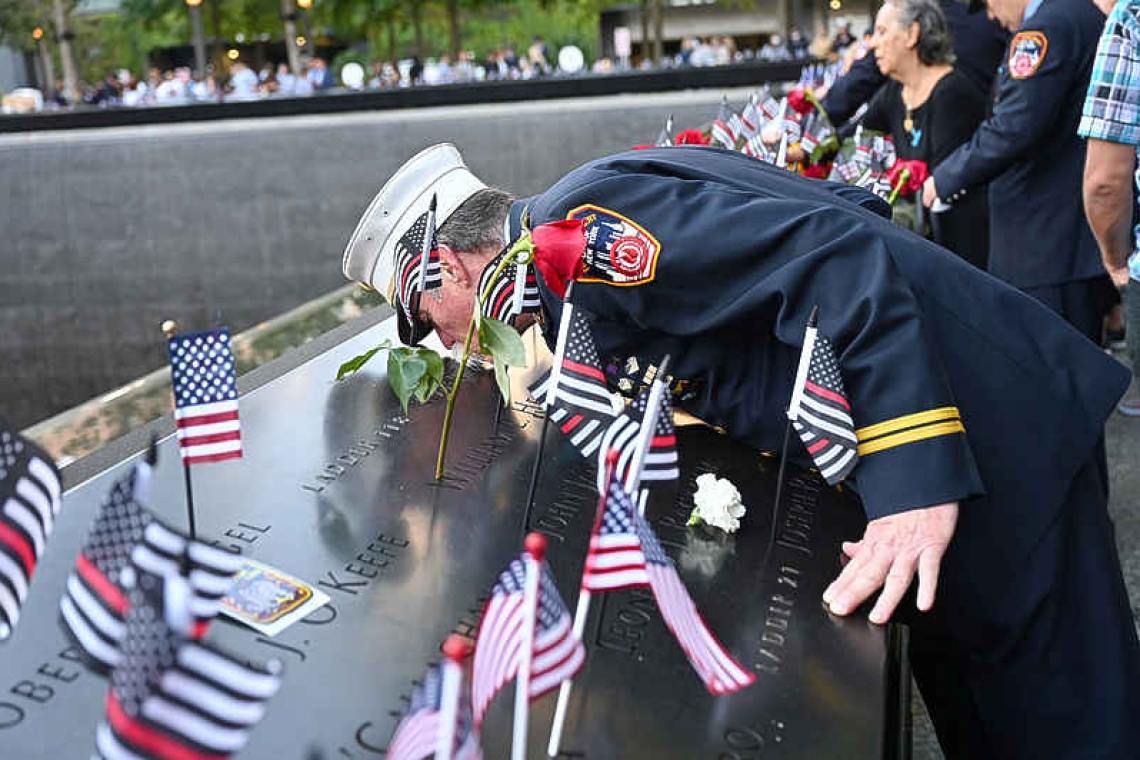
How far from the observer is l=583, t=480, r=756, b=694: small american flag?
1.41 m

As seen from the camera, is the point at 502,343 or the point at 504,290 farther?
the point at 504,290

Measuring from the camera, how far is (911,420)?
6.21 feet

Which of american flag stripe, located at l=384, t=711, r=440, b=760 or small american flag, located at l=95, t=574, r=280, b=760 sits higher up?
small american flag, located at l=95, t=574, r=280, b=760

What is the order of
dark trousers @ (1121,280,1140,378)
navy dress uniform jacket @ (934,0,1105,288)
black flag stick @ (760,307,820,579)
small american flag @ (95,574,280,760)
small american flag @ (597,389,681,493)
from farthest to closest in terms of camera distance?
navy dress uniform jacket @ (934,0,1105,288), dark trousers @ (1121,280,1140,378), black flag stick @ (760,307,820,579), small american flag @ (597,389,681,493), small american flag @ (95,574,280,760)

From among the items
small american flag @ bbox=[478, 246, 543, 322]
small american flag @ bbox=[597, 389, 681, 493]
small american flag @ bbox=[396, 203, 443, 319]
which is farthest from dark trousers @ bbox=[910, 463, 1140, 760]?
small american flag @ bbox=[396, 203, 443, 319]

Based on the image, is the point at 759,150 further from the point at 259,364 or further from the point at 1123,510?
the point at 259,364

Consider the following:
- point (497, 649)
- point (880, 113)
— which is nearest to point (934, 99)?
point (880, 113)

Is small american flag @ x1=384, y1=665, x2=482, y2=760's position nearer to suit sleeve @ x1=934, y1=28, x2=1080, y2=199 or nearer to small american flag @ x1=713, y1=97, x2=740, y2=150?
suit sleeve @ x1=934, y1=28, x2=1080, y2=199

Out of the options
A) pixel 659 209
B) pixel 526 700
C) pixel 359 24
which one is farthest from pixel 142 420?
pixel 359 24

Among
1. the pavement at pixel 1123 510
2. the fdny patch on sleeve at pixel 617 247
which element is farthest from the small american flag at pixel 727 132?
the fdny patch on sleeve at pixel 617 247

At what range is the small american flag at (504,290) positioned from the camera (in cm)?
228

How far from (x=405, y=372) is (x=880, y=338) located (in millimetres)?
1014

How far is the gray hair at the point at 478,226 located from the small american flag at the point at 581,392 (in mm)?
554

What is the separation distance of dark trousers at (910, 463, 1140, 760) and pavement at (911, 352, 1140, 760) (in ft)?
3.82
